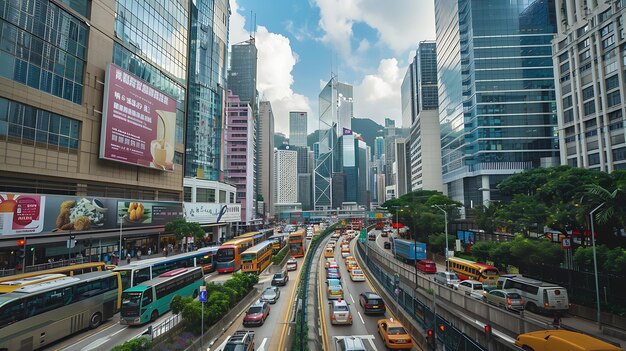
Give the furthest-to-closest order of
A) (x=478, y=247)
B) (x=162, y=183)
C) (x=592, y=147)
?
(x=592, y=147) < (x=162, y=183) < (x=478, y=247)

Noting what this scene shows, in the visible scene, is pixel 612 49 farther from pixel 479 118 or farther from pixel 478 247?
pixel 478 247

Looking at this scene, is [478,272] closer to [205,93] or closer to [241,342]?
[241,342]

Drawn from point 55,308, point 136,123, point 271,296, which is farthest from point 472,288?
point 136,123

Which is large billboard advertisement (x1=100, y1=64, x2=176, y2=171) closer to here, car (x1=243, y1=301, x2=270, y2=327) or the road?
car (x1=243, y1=301, x2=270, y2=327)

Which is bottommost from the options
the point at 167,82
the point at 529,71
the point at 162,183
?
the point at 162,183

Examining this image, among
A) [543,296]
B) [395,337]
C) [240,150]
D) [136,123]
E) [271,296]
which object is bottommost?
[271,296]

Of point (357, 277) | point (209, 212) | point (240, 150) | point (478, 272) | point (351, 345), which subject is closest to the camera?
point (351, 345)

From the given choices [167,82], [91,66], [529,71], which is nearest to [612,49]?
[529,71]

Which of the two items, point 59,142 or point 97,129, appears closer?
point 59,142
